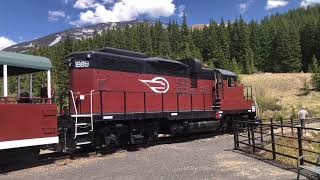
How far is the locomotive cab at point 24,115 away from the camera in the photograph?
11117 mm

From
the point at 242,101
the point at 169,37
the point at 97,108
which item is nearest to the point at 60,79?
the point at 242,101

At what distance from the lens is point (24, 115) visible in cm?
1163

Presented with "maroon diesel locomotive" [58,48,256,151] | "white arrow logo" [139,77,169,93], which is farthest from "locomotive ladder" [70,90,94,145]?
"white arrow logo" [139,77,169,93]

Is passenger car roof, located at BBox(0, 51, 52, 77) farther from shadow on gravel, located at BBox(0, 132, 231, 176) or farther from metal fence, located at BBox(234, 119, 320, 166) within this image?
metal fence, located at BBox(234, 119, 320, 166)

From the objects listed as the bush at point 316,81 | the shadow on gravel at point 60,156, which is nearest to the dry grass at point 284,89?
the bush at point 316,81

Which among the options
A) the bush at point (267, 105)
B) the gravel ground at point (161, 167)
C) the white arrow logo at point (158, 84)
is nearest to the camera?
the gravel ground at point (161, 167)

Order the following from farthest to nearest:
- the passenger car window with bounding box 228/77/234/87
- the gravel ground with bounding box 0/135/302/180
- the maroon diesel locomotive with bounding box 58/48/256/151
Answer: the passenger car window with bounding box 228/77/234/87 → the maroon diesel locomotive with bounding box 58/48/256/151 → the gravel ground with bounding box 0/135/302/180

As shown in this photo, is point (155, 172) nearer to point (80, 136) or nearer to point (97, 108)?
point (80, 136)

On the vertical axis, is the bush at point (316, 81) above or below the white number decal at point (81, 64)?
above

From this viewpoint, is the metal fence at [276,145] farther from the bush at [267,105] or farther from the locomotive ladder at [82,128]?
the bush at [267,105]

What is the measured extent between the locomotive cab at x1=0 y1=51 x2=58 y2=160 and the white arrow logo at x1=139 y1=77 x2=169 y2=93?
224 inches

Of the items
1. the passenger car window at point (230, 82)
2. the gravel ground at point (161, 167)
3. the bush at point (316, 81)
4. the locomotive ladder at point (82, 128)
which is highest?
the bush at point (316, 81)

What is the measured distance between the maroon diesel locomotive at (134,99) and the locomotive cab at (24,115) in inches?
50.5

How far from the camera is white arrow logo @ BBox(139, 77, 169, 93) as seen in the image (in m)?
17.7
